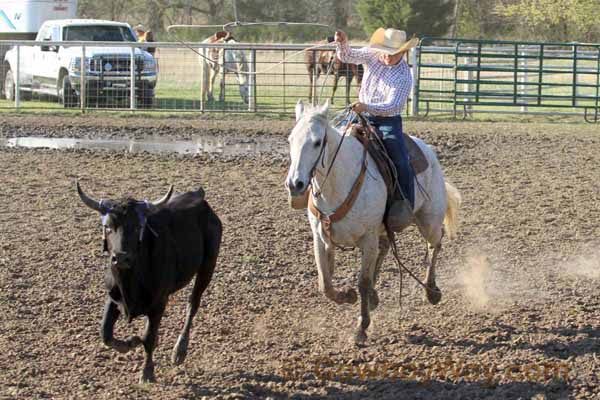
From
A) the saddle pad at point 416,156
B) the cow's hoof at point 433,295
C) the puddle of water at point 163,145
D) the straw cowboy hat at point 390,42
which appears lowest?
the cow's hoof at point 433,295

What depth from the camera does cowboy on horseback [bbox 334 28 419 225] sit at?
6.80m

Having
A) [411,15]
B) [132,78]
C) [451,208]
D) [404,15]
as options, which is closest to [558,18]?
[411,15]

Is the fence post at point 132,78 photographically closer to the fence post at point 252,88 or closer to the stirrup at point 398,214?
the fence post at point 252,88

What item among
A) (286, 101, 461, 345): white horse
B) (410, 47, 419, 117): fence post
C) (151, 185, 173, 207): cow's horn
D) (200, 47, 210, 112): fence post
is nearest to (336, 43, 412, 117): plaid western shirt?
(286, 101, 461, 345): white horse

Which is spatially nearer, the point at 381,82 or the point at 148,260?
the point at 148,260

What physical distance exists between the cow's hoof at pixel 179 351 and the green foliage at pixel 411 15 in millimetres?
36988

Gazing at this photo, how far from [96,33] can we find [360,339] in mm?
16594

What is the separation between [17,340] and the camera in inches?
245

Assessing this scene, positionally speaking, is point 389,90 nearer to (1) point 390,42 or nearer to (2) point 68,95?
(1) point 390,42

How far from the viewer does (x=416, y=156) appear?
7.27 metres

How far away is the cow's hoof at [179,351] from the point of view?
5.88 meters

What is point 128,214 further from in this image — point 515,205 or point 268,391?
point 515,205

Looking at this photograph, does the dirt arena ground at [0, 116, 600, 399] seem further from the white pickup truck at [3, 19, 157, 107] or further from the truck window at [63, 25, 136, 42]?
the truck window at [63, 25, 136, 42]

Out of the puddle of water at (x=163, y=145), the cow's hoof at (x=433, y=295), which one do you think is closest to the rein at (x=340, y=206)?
the cow's hoof at (x=433, y=295)
